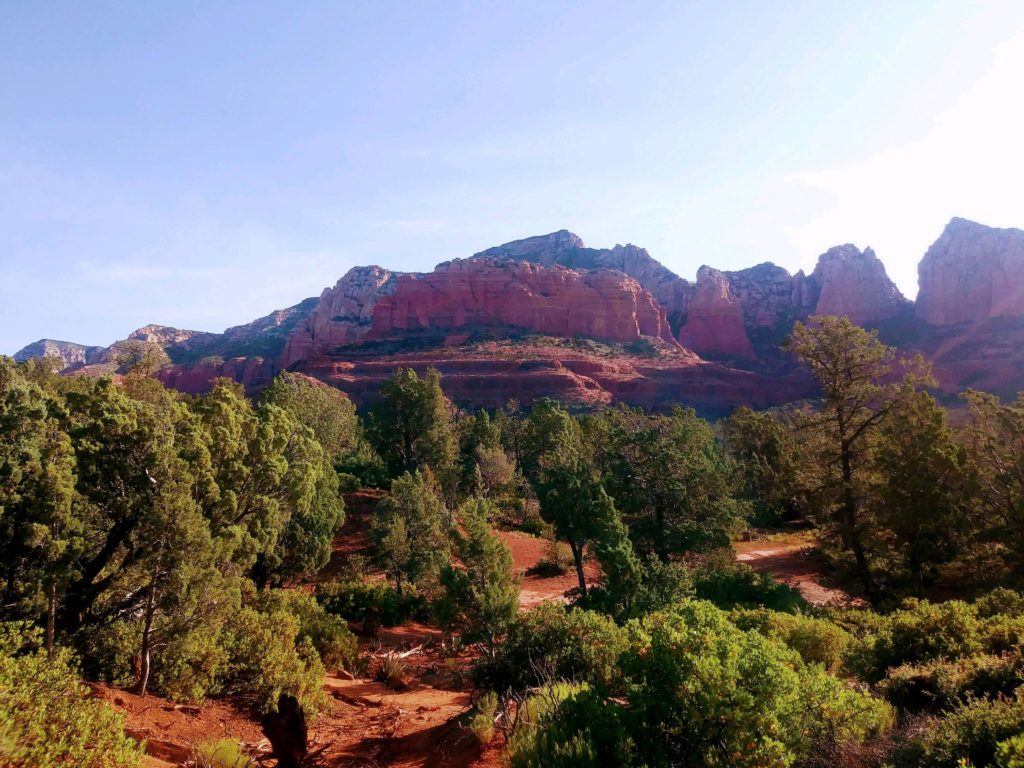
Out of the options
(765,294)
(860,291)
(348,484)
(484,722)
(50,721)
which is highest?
(765,294)

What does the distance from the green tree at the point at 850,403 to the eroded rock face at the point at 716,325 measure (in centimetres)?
12120

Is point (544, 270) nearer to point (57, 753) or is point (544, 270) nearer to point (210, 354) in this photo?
point (210, 354)

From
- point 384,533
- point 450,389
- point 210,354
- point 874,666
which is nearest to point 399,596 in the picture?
point 384,533

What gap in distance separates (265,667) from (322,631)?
4.45 m

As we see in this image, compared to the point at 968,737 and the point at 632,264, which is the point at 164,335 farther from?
the point at 968,737

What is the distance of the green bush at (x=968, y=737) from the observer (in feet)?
17.5

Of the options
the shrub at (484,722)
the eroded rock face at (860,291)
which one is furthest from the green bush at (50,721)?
the eroded rock face at (860,291)

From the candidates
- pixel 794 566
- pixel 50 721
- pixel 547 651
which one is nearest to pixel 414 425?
pixel 794 566

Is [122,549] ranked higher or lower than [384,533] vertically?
higher

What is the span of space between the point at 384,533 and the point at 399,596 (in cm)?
283

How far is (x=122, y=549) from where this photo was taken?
10.9 m

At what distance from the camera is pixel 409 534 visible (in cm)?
2483

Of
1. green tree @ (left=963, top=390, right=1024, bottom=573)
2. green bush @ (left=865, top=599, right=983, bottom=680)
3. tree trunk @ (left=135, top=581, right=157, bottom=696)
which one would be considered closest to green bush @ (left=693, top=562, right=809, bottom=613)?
green tree @ (left=963, top=390, right=1024, bottom=573)

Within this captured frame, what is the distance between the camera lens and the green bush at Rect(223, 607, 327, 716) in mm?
10938
